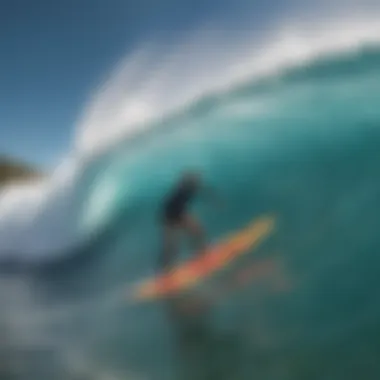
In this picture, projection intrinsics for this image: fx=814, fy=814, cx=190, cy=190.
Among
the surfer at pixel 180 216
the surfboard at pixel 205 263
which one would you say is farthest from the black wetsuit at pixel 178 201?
the surfboard at pixel 205 263

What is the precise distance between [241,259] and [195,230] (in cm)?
12

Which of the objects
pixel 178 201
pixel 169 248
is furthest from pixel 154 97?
pixel 169 248

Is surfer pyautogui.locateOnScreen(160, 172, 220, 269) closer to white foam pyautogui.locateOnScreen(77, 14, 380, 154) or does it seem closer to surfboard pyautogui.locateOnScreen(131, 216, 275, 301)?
surfboard pyautogui.locateOnScreen(131, 216, 275, 301)

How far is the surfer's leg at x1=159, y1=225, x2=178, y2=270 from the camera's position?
5.98 feet

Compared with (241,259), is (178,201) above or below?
above

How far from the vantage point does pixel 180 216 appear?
184 cm

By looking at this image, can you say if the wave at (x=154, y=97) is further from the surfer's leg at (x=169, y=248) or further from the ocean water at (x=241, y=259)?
the surfer's leg at (x=169, y=248)

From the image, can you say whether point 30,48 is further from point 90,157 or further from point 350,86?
point 350,86

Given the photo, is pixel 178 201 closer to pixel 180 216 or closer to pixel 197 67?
pixel 180 216

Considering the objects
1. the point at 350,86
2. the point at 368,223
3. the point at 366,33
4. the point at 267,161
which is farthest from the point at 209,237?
the point at 366,33

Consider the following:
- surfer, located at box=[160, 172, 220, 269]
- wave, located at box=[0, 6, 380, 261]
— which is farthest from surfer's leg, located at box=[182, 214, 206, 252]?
wave, located at box=[0, 6, 380, 261]

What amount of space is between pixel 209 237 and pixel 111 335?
1.02 ft

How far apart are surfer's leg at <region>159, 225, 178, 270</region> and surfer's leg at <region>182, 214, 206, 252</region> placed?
3 centimetres

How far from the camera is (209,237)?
1805mm
